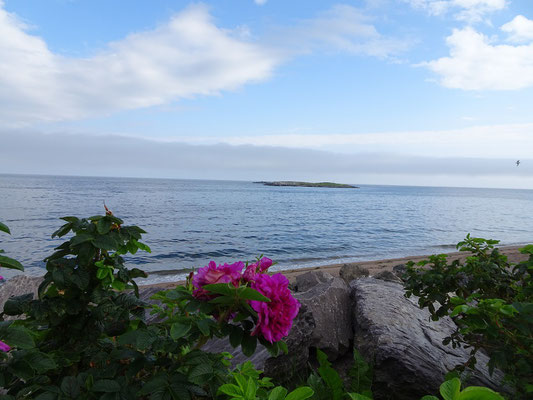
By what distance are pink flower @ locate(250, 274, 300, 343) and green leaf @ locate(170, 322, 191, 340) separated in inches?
10.0

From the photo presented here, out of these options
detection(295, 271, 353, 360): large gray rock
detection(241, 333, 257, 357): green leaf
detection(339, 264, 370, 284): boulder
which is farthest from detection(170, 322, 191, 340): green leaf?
detection(339, 264, 370, 284): boulder

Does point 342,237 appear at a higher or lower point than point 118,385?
lower

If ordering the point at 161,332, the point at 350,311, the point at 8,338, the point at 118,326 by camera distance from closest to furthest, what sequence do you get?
the point at 8,338 → the point at 161,332 → the point at 118,326 → the point at 350,311

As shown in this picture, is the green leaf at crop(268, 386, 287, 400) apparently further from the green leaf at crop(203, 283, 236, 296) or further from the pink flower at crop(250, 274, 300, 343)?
the green leaf at crop(203, 283, 236, 296)

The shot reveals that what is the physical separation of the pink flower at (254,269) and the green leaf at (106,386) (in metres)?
0.75

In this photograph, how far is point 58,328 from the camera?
1.78 meters

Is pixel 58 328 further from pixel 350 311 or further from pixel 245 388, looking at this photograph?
pixel 350 311

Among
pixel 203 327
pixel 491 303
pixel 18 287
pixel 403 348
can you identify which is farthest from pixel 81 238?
pixel 18 287

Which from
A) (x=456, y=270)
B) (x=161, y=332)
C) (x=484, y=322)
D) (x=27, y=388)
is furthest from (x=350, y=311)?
(x=27, y=388)

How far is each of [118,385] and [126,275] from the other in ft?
1.73

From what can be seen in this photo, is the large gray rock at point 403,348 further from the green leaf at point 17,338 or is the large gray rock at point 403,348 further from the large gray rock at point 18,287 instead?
the large gray rock at point 18,287

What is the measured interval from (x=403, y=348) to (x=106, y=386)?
2910 mm

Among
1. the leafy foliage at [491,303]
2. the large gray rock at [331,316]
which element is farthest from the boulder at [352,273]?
the leafy foliage at [491,303]

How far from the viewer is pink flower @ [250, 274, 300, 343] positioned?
4.03 ft
